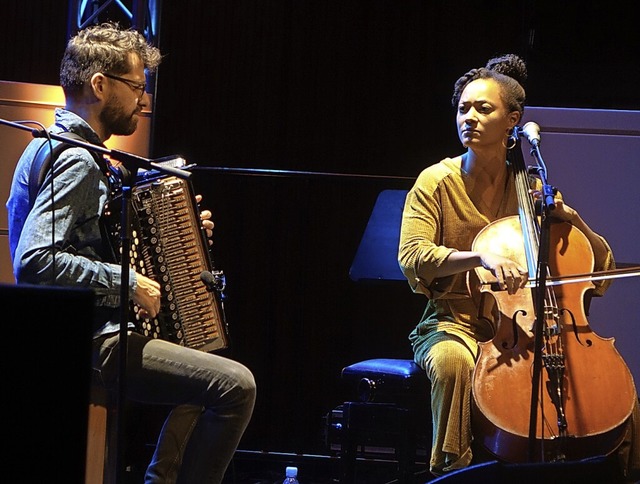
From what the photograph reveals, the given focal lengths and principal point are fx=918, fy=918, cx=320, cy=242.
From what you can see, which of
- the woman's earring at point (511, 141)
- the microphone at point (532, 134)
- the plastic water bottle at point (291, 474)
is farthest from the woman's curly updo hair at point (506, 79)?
the plastic water bottle at point (291, 474)

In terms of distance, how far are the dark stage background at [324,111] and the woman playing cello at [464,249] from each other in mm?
2092

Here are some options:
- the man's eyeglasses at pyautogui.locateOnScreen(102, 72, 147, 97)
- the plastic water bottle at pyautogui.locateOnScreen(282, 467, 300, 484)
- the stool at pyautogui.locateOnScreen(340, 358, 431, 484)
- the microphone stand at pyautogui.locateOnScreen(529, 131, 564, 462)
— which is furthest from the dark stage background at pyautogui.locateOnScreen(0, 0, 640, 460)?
the microphone stand at pyautogui.locateOnScreen(529, 131, 564, 462)

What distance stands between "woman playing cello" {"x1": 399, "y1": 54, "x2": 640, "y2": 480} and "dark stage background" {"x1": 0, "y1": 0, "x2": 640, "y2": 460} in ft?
6.86

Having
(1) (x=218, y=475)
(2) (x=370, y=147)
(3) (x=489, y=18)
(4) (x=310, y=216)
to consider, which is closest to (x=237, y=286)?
(4) (x=310, y=216)

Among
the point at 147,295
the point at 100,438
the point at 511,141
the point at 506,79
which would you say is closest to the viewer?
the point at 147,295

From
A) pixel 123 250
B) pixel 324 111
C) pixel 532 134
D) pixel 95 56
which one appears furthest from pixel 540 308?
pixel 324 111

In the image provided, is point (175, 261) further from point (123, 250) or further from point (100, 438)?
point (100, 438)

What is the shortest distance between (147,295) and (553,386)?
129 centimetres

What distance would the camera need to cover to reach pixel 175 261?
2904mm

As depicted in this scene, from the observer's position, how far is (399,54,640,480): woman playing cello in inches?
119

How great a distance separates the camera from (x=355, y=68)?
6086 millimetres

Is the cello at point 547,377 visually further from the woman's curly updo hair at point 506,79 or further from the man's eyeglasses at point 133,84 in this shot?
the man's eyeglasses at point 133,84

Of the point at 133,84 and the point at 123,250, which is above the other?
the point at 133,84

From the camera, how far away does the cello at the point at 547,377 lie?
9.34 ft
